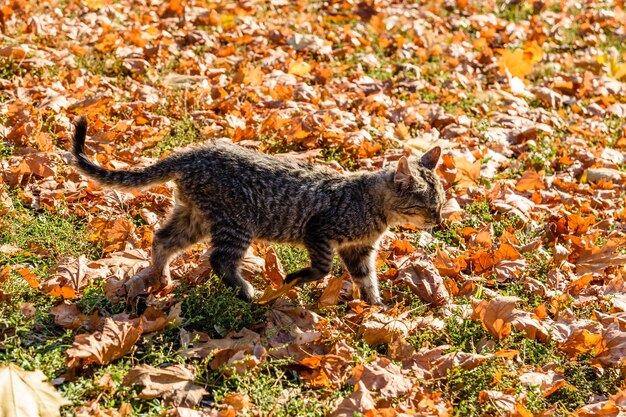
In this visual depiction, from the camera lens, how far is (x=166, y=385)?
13.5 feet

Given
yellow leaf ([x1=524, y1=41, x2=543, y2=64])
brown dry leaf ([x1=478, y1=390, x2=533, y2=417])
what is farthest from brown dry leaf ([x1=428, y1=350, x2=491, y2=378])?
yellow leaf ([x1=524, y1=41, x2=543, y2=64])

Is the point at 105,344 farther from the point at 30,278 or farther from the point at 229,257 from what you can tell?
the point at 229,257

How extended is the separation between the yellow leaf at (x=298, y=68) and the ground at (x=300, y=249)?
3 cm

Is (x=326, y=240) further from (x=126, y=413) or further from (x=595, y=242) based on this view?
(x=595, y=242)

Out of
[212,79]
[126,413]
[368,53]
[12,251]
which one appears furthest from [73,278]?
[368,53]

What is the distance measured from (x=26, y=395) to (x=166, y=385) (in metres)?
0.76

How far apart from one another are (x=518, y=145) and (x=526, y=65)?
2.41 metres

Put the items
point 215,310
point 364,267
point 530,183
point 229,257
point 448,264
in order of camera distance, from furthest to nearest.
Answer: point 530,183
point 448,264
point 364,267
point 229,257
point 215,310

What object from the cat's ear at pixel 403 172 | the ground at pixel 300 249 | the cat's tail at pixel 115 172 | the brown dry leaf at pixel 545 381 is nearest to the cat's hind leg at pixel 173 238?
the ground at pixel 300 249

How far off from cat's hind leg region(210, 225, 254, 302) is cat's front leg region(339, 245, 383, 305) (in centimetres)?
86

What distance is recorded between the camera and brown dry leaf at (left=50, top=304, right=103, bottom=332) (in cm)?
460

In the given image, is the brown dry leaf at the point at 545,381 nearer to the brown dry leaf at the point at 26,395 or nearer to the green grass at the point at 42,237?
the brown dry leaf at the point at 26,395

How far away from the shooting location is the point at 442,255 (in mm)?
5910

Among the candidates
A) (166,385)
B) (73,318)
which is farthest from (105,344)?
(73,318)
